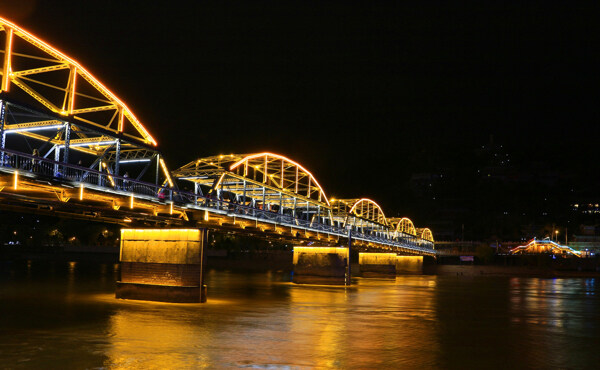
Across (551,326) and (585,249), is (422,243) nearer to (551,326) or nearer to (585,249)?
(585,249)

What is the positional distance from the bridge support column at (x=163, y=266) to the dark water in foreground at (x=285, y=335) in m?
1.39

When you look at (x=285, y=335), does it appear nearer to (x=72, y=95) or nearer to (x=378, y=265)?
(x=72, y=95)

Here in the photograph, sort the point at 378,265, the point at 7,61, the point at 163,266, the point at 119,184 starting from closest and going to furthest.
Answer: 1. the point at 7,61
2. the point at 163,266
3. the point at 119,184
4. the point at 378,265

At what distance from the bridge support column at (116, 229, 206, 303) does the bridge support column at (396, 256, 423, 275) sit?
322ft

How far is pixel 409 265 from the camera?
13475cm

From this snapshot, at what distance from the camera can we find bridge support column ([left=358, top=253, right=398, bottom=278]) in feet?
338

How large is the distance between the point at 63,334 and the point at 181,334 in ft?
15.9

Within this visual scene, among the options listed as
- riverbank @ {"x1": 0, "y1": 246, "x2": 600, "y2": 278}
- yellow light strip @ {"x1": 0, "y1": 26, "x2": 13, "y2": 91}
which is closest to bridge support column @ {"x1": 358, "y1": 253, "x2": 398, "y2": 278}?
riverbank @ {"x1": 0, "y1": 246, "x2": 600, "y2": 278}

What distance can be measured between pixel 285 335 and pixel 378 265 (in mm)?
80543

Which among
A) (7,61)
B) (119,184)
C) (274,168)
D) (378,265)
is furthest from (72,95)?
(378,265)

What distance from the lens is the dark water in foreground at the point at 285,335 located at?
19.5m

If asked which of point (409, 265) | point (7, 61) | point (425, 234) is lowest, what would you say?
point (409, 265)

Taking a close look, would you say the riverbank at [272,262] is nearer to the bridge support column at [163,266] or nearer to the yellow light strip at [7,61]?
the bridge support column at [163,266]

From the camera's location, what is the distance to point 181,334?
81.3 ft
